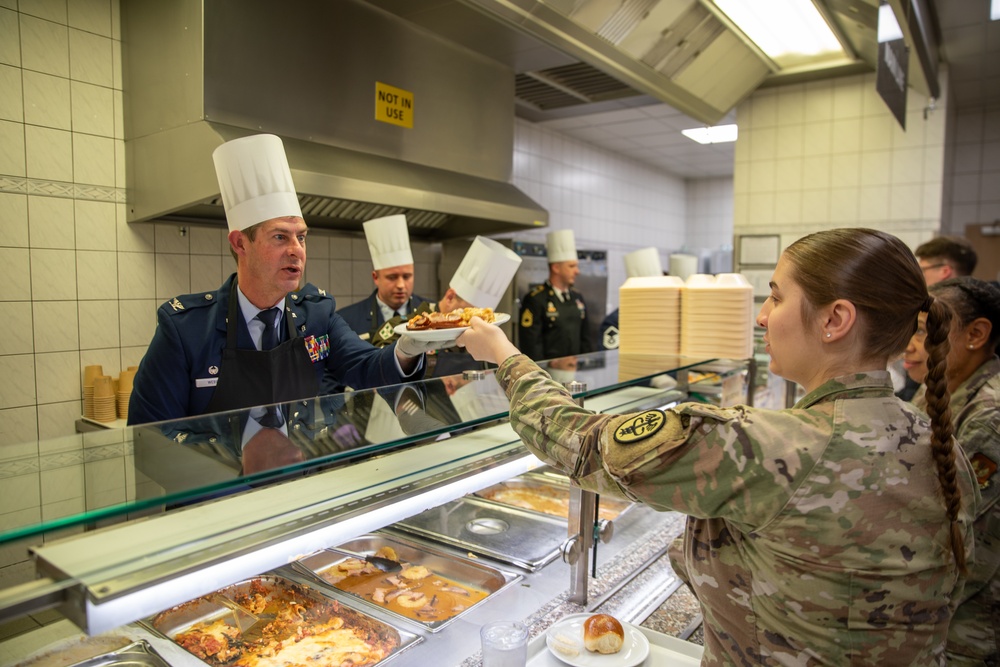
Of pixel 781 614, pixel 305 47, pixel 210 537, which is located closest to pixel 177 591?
pixel 210 537

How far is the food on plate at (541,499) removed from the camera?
8.36 ft

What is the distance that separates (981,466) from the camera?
5.80 ft

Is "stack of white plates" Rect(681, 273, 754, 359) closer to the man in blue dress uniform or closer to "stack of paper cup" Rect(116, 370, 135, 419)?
the man in blue dress uniform

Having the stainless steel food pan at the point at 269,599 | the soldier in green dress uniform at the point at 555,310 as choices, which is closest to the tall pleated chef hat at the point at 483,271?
the stainless steel food pan at the point at 269,599

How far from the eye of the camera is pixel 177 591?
3.13 ft

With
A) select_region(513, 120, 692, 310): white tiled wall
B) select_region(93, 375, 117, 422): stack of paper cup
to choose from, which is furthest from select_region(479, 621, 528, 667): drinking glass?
select_region(513, 120, 692, 310): white tiled wall

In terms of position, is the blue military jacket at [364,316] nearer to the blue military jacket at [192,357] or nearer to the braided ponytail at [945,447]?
the blue military jacket at [192,357]

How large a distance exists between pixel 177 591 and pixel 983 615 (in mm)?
1961

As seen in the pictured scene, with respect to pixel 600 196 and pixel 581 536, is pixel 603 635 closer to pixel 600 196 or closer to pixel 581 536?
pixel 581 536

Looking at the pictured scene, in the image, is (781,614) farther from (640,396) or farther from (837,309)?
(640,396)

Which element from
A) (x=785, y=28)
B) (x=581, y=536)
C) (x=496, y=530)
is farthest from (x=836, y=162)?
(x=581, y=536)

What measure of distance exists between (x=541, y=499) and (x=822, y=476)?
1782 mm

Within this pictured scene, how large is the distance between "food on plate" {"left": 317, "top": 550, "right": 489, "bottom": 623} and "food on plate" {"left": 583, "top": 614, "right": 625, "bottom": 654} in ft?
1.17

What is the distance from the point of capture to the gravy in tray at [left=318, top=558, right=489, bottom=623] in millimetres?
1733
